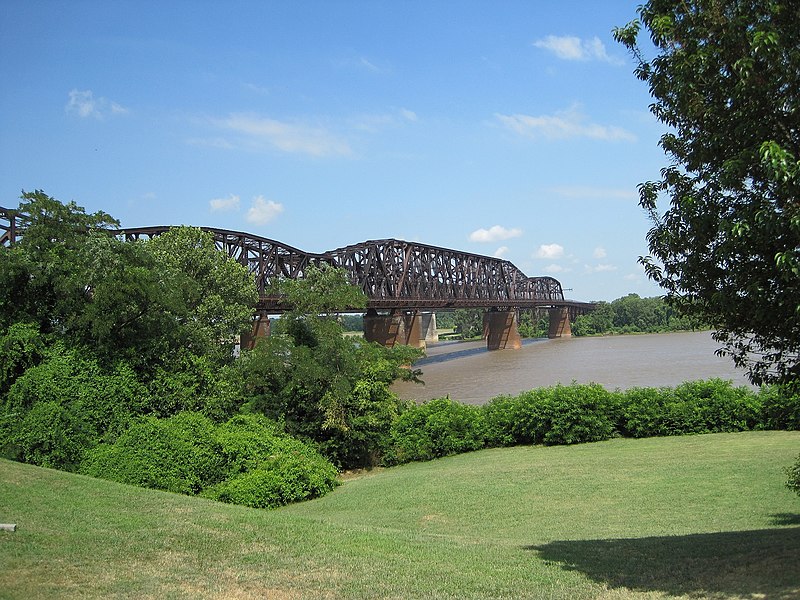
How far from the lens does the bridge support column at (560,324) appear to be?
5276 inches

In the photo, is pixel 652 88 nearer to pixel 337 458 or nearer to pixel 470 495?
pixel 470 495

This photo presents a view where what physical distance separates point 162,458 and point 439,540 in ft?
37.4

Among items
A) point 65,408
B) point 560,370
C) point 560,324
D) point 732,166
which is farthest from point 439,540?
point 560,324

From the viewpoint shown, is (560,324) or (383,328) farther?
(560,324)

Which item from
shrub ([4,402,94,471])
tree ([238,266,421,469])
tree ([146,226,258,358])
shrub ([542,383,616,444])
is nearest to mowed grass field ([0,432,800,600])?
shrub ([4,402,94,471])

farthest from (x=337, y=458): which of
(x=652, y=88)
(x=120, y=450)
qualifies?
(x=652, y=88)

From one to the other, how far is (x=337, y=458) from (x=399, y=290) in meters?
63.0

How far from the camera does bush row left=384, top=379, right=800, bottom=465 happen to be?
1086 inches

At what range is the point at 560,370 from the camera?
6600 centimetres

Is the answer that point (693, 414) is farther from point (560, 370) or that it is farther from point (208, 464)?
point (560, 370)

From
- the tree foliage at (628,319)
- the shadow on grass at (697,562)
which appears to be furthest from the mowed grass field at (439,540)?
the tree foliage at (628,319)

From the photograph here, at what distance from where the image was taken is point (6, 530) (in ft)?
35.1

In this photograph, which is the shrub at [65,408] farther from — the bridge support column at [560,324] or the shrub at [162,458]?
the bridge support column at [560,324]

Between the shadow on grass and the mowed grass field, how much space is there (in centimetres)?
3
